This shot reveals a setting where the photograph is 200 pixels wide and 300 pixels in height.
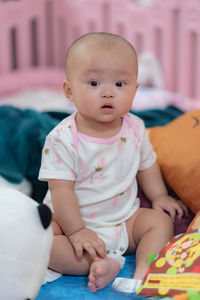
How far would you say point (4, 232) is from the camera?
0.80m

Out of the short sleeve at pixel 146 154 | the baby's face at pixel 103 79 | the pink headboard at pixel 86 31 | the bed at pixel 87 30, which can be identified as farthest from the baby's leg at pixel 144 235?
the pink headboard at pixel 86 31

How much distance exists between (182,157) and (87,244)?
0.36m

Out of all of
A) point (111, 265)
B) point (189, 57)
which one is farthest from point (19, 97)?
point (111, 265)

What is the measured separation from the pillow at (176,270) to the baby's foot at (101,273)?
10 centimetres

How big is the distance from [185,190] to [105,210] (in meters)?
0.22

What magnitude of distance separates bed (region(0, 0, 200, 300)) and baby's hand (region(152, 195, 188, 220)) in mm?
432

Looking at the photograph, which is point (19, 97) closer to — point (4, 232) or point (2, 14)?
point (2, 14)

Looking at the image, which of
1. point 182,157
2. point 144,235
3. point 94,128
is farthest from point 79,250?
point 182,157

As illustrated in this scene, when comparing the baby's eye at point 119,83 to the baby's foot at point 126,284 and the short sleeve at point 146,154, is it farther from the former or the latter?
the baby's foot at point 126,284


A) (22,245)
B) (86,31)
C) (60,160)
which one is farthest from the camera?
(86,31)

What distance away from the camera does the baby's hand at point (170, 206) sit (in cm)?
116

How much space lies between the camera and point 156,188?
1.20 meters

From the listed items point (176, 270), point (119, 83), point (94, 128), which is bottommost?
point (176, 270)

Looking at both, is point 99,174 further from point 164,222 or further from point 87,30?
point 87,30
